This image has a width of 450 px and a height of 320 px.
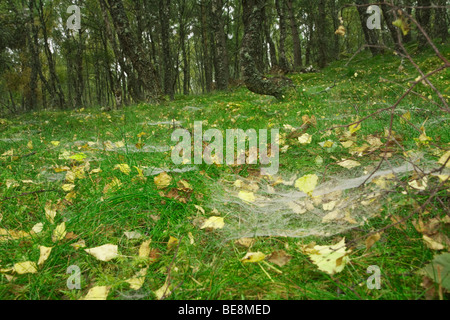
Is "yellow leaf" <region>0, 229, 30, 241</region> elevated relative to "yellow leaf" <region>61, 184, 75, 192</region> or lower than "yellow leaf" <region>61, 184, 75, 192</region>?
lower

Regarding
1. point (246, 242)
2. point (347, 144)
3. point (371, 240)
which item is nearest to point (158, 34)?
point (347, 144)

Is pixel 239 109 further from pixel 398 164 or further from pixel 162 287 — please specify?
pixel 162 287

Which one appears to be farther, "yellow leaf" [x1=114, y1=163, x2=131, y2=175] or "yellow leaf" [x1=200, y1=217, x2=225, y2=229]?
"yellow leaf" [x1=114, y1=163, x2=131, y2=175]

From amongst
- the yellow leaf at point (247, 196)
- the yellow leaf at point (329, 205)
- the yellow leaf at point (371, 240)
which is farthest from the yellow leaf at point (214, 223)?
the yellow leaf at point (371, 240)

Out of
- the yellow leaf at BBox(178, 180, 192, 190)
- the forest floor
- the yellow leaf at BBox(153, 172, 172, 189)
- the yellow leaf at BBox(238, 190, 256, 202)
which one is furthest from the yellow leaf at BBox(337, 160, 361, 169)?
the yellow leaf at BBox(153, 172, 172, 189)

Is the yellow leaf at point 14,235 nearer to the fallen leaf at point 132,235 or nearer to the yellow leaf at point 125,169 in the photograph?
the fallen leaf at point 132,235

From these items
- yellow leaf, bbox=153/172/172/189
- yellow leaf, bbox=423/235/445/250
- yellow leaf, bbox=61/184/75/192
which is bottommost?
yellow leaf, bbox=423/235/445/250

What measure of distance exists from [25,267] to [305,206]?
1.58 meters

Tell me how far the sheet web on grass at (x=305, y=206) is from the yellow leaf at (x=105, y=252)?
62 cm

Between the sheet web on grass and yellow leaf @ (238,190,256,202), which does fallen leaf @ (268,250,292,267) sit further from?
yellow leaf @ (238,190,256,202)

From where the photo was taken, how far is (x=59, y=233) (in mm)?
1494

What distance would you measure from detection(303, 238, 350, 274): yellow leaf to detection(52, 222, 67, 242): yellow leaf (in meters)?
1.37

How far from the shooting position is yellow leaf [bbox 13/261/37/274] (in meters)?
1.27
